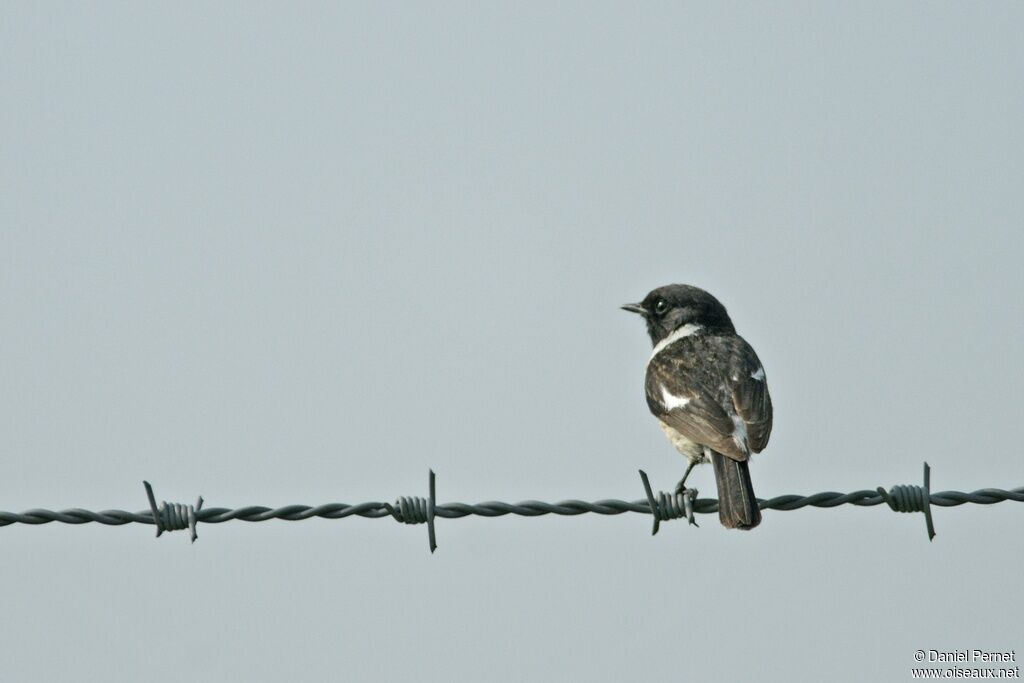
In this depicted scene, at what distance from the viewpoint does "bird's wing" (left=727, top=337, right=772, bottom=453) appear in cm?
941

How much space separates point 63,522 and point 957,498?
431 centimetres

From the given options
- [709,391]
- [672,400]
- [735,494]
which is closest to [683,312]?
[672,400]

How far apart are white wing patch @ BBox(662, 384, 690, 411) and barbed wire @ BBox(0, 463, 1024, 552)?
9.02ft

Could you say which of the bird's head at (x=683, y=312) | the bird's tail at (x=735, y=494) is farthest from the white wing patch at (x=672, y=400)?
the bird's head at (x=683, y=312)

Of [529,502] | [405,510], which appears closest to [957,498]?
[529,502]

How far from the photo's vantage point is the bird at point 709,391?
9000 mm

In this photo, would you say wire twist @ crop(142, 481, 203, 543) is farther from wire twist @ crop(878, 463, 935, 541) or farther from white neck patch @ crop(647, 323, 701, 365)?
white neck patch @ crop(647, 323, 701, 365)

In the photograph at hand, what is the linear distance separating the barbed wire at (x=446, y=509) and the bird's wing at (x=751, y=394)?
2.15 metres

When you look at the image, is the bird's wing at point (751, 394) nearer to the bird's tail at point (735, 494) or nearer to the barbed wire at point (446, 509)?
the bird's tail at point (735, 494)

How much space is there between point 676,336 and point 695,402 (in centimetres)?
179

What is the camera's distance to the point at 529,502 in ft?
22.3

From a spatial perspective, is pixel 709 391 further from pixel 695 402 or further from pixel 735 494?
pixel 735 494

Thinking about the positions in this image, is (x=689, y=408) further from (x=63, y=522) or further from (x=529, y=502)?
(x=63, y=522)

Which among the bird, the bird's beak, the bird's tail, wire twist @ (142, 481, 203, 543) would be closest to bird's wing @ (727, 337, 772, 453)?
the bird
